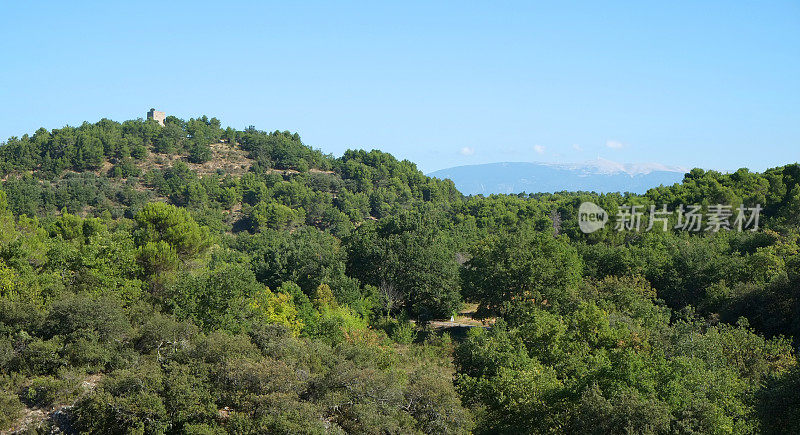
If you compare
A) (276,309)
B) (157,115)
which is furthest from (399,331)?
(157,115)

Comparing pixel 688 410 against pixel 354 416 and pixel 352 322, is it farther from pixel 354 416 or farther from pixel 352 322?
pixel 352 322

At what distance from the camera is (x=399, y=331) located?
29344 mm

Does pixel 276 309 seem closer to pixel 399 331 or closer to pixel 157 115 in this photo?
pixel 399 331

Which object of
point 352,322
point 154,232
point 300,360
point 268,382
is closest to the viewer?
point 268,382

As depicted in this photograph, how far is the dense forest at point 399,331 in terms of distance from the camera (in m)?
13.8

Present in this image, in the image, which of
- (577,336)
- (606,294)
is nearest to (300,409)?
(577,336)

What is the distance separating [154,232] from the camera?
2900 cm

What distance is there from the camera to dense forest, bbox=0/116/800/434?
13789mm

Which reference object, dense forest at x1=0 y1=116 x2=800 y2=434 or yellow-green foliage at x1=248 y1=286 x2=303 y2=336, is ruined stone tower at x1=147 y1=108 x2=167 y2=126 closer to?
dense forest at x1=0 y1=116 x2=800 y2=434

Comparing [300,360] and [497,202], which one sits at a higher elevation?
[497,202]

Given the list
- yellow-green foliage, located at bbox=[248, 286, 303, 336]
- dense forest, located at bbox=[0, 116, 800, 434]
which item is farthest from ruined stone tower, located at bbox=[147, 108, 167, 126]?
yellow-green foliage, located at bbox=[248, 286, 303, 336]

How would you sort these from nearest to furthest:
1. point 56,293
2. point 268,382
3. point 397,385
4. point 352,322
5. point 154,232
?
point 268,382
point 397,385
point 56,293
point 352,322
point 154,232

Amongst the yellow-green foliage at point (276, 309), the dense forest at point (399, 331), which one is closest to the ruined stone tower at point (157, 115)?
the dense forest at point (399, 331)

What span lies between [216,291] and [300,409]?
32.1 feet
